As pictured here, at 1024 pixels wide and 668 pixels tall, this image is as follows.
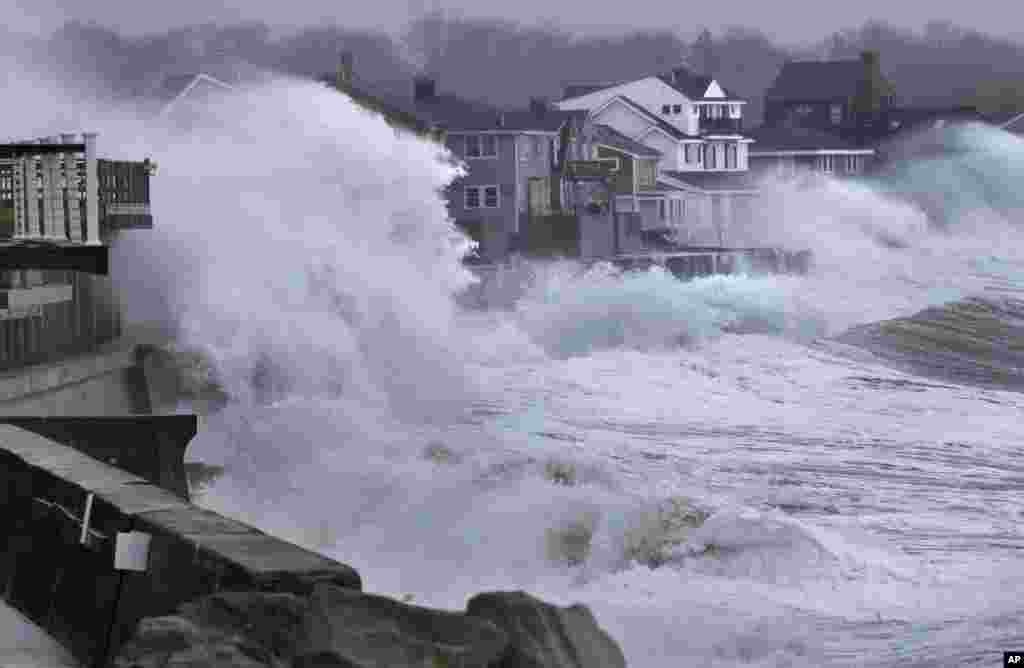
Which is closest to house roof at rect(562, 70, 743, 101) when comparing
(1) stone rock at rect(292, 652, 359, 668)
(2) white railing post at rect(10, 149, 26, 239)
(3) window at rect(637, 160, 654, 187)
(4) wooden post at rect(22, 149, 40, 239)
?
(3) window at rect(637, 160, 654, 187)

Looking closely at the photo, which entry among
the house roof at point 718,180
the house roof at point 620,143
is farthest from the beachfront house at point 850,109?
the house roof at point 620,143

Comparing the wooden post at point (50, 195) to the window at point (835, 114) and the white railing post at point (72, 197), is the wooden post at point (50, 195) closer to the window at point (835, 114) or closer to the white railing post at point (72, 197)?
the white railing post at point (72, 197)

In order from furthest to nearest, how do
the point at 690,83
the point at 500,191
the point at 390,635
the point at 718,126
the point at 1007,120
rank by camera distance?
the point at 1007,120
the point at 690,83
the point at 718,126
the point at 500,191
the point at 390,635

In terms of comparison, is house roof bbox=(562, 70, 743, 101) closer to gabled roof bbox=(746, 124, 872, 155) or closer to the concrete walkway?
gabled roof bbox=(746, 124, 872, 155)

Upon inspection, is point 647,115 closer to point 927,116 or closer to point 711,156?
point 711,156

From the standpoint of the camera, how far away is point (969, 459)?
2369 centimetres

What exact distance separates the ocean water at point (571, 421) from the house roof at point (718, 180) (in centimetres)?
2944

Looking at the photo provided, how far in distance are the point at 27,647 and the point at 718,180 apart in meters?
80.3

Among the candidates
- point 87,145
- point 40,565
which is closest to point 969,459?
point 87,145

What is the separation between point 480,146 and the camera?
225 feet

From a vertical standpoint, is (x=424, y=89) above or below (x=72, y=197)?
above

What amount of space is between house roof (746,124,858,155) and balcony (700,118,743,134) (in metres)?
2.75

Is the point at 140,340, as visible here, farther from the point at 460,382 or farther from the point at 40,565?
the point at 40,565

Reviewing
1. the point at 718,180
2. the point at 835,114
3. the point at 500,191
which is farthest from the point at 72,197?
the point at 835,114
